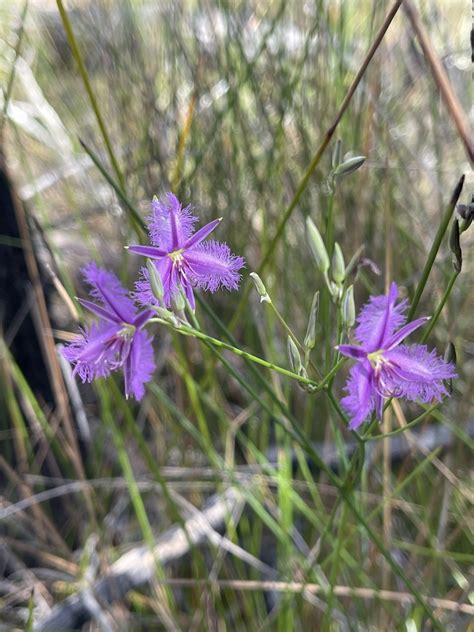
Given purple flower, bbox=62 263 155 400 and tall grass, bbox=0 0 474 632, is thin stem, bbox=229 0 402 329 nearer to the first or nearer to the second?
tall grass, bbox=0 0 474 632

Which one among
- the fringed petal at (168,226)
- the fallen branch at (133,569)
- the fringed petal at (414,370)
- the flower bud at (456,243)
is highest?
the fringed petal at (168,226)

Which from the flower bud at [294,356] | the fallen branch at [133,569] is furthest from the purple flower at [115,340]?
the fallen branch at [133,569]

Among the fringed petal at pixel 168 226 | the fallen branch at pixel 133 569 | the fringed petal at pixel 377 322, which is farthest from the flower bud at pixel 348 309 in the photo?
the fallen branch at pixel 133 569

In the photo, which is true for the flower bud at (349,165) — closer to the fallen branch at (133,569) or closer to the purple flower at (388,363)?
the purple flower at (388,363)

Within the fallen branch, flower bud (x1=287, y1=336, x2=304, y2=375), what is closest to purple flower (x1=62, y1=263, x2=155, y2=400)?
flower bud (x1=287, y1=336, x2=304, y2=375)

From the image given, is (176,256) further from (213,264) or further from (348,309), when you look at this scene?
(348,309)

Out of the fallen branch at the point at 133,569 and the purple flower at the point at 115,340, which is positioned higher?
the purple flower at the point at 115,340

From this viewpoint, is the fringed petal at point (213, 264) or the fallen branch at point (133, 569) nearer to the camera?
the fringed petal at point (213, 264)
